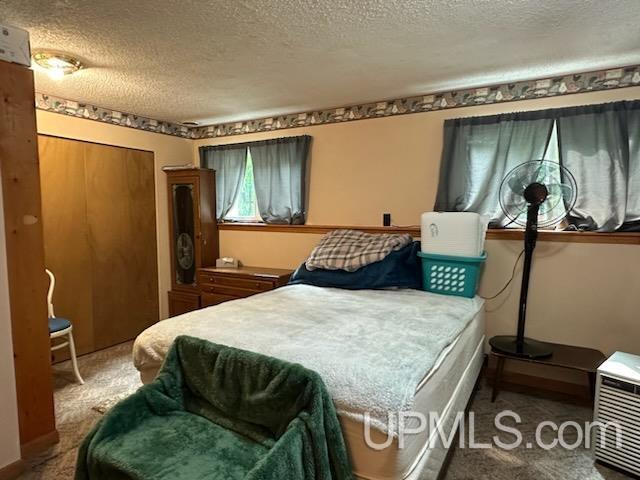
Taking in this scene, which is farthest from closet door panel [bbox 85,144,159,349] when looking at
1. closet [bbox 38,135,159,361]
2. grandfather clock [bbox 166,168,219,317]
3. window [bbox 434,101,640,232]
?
window [bbox 434,101,640,232]

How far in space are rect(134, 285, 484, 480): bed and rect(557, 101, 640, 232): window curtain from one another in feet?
3.14

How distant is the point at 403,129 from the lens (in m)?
3.14

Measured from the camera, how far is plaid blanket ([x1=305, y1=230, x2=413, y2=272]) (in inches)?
111

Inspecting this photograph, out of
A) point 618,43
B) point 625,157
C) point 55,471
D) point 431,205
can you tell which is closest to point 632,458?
point 625,157

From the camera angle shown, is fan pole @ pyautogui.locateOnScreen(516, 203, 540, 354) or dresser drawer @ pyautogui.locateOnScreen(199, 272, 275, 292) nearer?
fan pole @ pyautogui.locateOnScreen(516, 203, 540, 354)

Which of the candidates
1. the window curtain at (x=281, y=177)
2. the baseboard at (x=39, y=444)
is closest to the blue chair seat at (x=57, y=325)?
the baseboard at (x=39, y=444)

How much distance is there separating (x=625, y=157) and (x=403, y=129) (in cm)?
151

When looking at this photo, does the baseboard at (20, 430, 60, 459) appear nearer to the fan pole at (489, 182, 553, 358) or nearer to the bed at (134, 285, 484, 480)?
the bed at (134, 285, 484, 480)

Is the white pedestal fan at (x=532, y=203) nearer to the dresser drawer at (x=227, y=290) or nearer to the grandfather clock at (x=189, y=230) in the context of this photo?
the dresser drawer at (x=227, y=290)

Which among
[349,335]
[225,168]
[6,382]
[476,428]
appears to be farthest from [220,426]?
[225,168]

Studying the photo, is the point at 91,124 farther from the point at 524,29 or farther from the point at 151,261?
A: the point at 524,29

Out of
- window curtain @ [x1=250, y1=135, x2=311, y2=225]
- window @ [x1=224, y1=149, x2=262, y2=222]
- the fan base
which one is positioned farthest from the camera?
window @ [x1=224, y1=149, x2=262, y2=222]

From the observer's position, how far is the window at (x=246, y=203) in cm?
403

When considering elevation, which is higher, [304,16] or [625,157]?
[304,16]
